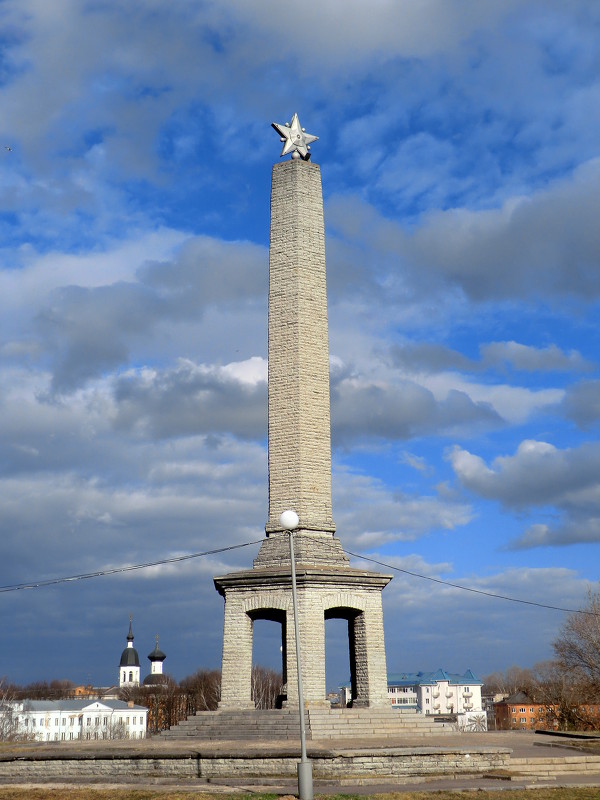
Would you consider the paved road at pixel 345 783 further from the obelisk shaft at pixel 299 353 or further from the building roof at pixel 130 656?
the building roof at pixel 130 656

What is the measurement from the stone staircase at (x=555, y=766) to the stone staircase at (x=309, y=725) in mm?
3914

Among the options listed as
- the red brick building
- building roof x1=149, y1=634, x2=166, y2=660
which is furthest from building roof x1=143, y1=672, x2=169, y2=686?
the red brick building

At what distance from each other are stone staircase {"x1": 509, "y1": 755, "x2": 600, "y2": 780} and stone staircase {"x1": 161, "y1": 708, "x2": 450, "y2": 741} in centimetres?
391

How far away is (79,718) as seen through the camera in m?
99.9

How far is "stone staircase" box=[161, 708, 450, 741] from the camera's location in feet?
65.8

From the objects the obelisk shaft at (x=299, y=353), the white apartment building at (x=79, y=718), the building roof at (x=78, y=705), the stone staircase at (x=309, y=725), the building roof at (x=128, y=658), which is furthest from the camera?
the building roof at (x=128, y=658)

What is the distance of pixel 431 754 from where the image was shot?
1662 cm

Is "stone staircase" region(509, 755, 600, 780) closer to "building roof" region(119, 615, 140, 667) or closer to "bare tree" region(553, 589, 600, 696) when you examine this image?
"bare tree" region(553, 589, 600, 696)

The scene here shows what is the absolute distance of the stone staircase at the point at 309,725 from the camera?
20.1 meters

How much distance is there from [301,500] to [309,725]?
6279mm

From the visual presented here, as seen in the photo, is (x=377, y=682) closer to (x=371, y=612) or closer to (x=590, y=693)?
(x=371, y=612)

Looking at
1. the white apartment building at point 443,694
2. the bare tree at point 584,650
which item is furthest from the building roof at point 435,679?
the bare tree at point 584,650

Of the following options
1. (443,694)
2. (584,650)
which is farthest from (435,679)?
(584,650)

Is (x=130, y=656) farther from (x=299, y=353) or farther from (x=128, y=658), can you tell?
(x=299, y=353)
